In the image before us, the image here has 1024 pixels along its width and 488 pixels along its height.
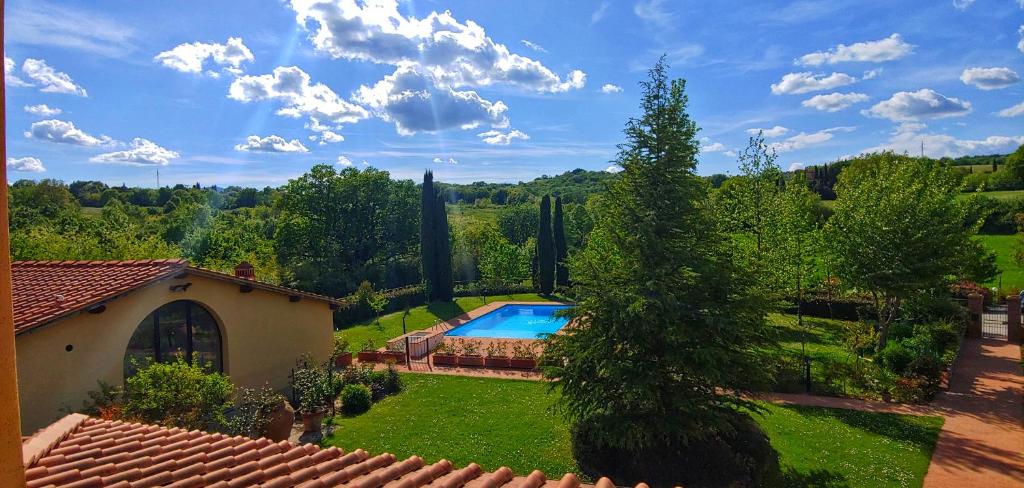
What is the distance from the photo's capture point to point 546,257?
39.7 metres

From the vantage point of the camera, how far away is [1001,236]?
139ft

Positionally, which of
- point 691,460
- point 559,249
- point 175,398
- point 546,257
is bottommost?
point 691,460

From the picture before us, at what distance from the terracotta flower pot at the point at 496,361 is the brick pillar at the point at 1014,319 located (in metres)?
19.4

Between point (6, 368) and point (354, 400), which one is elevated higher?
point (6, 368)

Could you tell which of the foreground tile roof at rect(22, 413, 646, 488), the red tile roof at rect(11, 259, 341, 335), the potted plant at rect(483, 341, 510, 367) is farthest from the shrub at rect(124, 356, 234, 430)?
the potted plant at rect(483, 341, 510, 367)

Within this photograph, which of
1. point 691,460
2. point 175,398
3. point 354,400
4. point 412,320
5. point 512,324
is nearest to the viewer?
point 691,460

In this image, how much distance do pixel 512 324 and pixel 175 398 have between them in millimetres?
21325

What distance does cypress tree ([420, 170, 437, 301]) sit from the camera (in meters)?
36.5

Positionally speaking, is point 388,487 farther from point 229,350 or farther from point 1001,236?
point 1001,236

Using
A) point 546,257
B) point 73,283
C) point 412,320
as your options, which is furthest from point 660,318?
point 546,257

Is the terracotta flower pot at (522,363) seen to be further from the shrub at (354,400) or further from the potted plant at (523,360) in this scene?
the shrub at (354,400)

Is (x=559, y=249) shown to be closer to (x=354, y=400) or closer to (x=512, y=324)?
(x=512, y=324)

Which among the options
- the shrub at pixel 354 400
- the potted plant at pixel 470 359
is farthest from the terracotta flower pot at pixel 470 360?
the shrub at pixel 354 400

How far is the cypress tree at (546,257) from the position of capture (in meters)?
39.4
